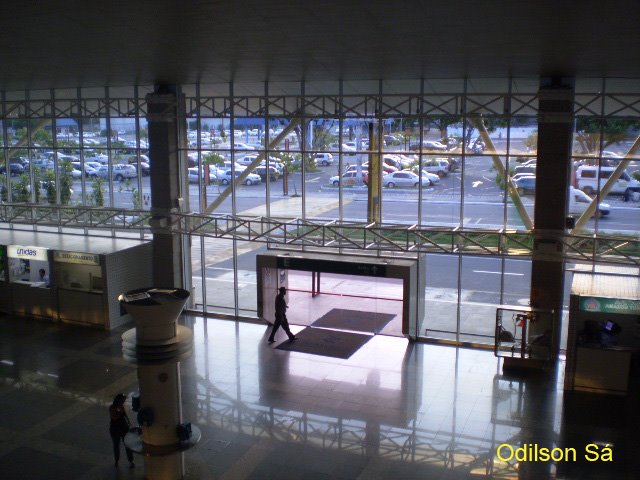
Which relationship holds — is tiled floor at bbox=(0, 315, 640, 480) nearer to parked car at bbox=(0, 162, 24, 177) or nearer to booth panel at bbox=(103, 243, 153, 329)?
booth panel at bbox=(103, 243, 153, 329)

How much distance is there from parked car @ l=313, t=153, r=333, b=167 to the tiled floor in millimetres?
4787

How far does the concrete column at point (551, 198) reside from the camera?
14633 millimetres

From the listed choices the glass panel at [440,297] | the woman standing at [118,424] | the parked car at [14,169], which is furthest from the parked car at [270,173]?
the woman standing at [118,424]

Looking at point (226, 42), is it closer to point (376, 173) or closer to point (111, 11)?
point (111, 11)

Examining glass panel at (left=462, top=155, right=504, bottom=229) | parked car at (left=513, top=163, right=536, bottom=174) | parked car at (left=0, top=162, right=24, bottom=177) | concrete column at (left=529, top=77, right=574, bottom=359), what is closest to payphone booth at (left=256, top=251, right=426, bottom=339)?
glass panel at (left=462, top=155, right=504, bottom=229)

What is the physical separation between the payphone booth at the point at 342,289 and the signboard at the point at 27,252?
20.4 feet

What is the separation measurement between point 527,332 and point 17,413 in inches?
434

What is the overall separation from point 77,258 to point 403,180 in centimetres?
910

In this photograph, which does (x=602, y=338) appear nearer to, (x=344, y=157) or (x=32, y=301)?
(x=344, y=157)

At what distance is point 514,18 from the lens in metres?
7.95

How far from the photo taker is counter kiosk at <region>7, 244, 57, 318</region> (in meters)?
19.0

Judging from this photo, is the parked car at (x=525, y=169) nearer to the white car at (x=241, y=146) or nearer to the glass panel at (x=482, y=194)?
the glass panel at (x=482, y=194)

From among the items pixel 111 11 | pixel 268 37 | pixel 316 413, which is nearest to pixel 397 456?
pixel 316 413

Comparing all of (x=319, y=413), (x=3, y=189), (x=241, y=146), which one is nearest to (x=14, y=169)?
(x=3, y=189)
